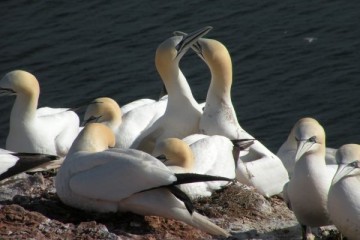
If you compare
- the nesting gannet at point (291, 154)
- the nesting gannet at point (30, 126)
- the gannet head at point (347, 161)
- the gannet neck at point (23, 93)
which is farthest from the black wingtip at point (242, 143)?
the gannet neck at point (23, 93)

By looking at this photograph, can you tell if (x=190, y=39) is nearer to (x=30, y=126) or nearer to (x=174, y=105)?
(x=174, y=105)

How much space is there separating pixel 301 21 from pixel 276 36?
0.58 metres

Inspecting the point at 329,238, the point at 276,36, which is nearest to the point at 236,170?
the point at 329,238

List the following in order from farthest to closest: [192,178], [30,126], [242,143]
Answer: [30,126], [242,143], [192,178]

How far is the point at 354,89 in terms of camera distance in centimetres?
1551

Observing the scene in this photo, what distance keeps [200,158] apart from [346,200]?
5.24ft

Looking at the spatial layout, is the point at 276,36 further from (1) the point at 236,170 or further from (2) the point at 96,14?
(1) the point at 236,170

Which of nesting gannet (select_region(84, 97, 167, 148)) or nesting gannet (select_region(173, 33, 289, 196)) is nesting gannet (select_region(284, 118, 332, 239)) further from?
nesting gannet (select_region(84, 97, 167, 148))

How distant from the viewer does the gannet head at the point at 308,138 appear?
27.2 ft

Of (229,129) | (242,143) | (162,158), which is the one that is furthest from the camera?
(229,129)

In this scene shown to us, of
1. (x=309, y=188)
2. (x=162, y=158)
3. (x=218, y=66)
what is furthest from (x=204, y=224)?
(x=218, y=66)

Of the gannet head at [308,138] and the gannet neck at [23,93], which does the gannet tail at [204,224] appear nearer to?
the gannet head at [308,138]

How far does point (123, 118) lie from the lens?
11.0 metres

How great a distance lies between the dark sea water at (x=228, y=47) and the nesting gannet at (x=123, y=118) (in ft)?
11.8
